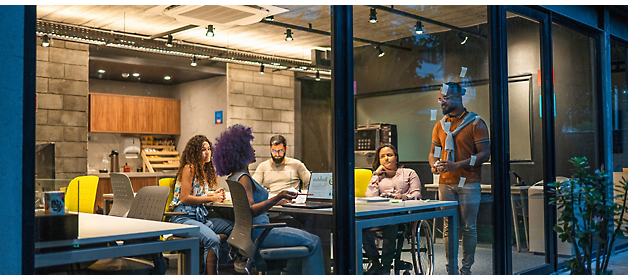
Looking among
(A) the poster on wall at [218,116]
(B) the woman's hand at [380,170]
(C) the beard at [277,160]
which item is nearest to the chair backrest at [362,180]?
(B) the woman's hand at [380,170]

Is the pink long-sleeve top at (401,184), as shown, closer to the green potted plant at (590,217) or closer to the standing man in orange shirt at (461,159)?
the standing man in orange shirt at (461,159)

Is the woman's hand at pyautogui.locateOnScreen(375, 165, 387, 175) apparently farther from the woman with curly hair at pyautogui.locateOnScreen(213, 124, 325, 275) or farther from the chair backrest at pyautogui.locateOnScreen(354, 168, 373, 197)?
the woman with curly hair at pyautogui.locateOnScreen(213, 124, 325, 275)

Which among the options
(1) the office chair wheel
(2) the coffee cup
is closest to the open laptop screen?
(1) the office chair wheel

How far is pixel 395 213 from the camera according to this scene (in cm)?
402

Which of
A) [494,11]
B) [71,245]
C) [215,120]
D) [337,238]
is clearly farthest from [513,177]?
[215,120]

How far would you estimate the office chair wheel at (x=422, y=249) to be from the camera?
4.10 metres

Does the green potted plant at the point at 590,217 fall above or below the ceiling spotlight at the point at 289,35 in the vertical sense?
below

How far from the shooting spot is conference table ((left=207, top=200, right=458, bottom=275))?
11.9 ft

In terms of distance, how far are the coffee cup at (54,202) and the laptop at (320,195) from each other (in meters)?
1.50

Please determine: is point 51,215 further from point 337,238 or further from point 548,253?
point 548,253

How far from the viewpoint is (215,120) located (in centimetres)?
982

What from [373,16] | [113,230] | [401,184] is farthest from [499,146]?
[113,230]

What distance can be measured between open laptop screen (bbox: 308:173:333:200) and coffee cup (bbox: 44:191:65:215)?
5.12ft

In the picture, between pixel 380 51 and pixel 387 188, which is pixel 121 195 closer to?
pixel 387 188
